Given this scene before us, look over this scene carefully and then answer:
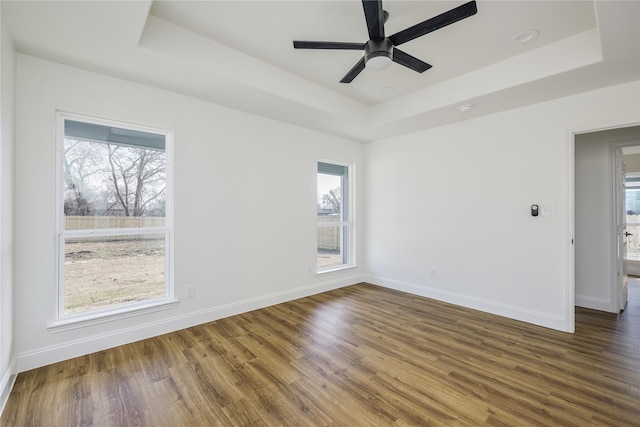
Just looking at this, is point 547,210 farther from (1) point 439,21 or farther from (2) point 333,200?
(2) point 333,200

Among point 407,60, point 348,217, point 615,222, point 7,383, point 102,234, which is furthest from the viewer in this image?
point 348,217

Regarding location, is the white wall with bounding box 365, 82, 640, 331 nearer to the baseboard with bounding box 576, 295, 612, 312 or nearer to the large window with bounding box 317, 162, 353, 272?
the large window with bounding box 317, 162, 353, 272

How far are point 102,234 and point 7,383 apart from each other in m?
1.21

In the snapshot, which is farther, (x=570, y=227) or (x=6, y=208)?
(x=570, y=227)

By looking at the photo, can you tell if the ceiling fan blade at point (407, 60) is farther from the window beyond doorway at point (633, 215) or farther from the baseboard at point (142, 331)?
the window beyond doorway at point (633, 215)

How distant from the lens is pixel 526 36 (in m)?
2.43

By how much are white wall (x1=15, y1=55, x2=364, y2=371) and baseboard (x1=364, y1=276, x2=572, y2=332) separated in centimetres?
89

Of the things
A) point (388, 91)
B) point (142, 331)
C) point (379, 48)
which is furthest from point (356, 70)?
point (142, 331)

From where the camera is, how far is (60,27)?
6.39 feet

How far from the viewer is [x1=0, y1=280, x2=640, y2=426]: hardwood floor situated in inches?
69.3

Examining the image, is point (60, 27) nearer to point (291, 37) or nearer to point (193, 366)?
point (291, 37)

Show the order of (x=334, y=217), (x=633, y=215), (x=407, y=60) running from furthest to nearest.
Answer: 1. (x=633, y=215)
2. (x=334, y=217)
3. (x=407, y=60)

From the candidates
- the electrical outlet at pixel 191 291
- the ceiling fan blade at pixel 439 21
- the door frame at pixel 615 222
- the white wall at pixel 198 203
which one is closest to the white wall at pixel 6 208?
the white wall at pixel 198 203

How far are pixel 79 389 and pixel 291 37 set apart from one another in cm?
325
